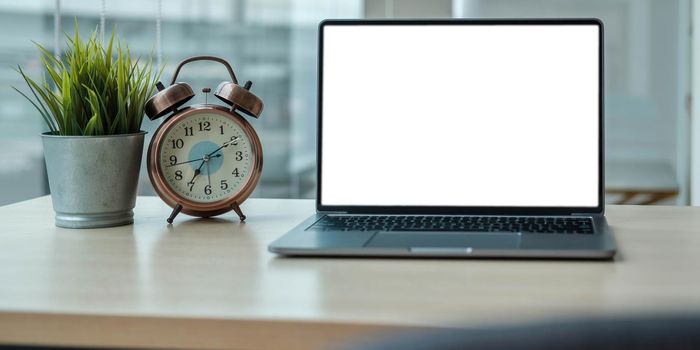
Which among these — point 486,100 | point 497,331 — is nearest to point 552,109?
point 486,100

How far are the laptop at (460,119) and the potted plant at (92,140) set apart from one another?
23 centimetres

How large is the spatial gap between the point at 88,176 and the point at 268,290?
15.7 inches

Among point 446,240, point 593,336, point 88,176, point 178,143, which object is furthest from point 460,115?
point 593,336

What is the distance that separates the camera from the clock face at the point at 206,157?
42.5 inches

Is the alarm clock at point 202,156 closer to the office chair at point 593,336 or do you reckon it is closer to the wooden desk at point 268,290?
the wooden desk at point 268,290

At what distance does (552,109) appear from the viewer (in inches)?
41.2

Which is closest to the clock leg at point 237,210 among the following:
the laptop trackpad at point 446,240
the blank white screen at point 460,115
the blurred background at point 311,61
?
the blank white screen at point 460,115

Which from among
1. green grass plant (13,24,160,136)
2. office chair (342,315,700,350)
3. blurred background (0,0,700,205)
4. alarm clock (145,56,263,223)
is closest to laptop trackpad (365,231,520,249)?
alarm clock (145,56,263,223)

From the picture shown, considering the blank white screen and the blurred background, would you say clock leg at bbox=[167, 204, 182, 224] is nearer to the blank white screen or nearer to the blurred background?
the blank white screen

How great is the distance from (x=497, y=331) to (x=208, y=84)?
344 centimetres

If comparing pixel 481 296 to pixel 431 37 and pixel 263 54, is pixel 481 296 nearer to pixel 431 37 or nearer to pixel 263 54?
pixel 431 37

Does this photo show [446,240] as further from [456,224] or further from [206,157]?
[206,157]

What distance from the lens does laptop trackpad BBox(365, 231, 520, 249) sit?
2.82 ft

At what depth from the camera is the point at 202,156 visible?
1080 millimetres
